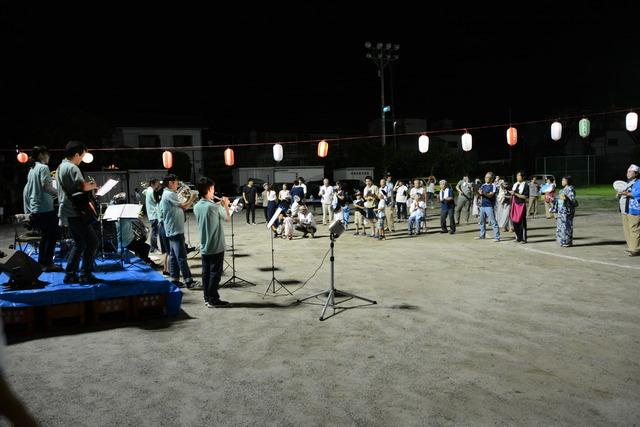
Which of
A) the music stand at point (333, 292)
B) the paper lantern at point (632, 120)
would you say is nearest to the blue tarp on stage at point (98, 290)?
the music stand at point (333, 292)

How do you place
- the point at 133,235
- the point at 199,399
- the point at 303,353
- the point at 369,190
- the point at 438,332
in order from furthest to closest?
the point at 369,190 → the point at 133,235 → the point at 438,332 → the point at 303,353 → the point at 199,399

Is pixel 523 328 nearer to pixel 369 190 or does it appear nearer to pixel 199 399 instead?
pixel 199 399

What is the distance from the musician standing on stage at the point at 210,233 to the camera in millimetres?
6746

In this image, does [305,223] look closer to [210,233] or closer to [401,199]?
[401,199]

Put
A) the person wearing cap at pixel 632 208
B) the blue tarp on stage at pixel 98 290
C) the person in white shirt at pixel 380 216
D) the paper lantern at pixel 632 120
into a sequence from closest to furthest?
the blue tarp on stage at pixel 98 290
the person wearing cap at pixel 632 208
the person in white shirt at pixel 380 216
the paper lantern at pixel 632 120

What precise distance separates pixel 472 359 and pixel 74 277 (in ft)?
17.9

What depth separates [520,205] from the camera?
12297mm

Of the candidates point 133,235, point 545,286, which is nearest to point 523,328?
point 545,286

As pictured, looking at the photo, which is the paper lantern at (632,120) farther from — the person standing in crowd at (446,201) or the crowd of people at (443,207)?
the person standing in crowd at (446,201)

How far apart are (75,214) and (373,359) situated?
4.31 metres

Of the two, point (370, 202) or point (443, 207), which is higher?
point (370, 202)

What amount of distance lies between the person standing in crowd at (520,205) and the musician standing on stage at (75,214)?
10.3 m

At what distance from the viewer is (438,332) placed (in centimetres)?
573

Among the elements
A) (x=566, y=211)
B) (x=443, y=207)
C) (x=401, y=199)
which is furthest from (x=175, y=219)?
(x=401, y=199)
